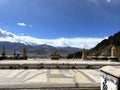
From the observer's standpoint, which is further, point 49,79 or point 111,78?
point 49,79

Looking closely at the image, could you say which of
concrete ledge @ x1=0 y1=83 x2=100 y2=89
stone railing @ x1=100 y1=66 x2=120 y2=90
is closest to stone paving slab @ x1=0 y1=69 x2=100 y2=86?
concrete ledge @ x1=0 y1=83 x2=100 y2=89

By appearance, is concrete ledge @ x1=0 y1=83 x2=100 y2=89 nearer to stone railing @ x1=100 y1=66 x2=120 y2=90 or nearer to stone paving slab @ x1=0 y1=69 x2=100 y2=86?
stone paving slab @ x1=0 y1=69 x2=100 y2=86

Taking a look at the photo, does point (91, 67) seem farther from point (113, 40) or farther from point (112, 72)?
point (113, 40)

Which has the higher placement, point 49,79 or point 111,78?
point 111,78

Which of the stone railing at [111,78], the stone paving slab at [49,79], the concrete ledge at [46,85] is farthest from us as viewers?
the stone paving slab at [49,79]

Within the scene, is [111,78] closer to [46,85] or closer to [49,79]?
[46,85]

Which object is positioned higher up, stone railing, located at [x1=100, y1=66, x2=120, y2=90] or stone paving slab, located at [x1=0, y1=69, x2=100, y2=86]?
stone railing, located at [x1=100, y1=66, x2=120, y2=90]

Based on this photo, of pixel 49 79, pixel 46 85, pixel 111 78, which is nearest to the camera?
pixel 111 78

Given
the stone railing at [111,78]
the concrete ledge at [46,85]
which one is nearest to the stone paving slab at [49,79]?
the concrete ledge at [46,85]

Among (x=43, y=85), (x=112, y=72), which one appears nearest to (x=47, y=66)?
(x=43, y=85)

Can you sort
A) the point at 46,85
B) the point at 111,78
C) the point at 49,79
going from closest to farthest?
the point at 111,78, the point at 46,85, the point at 49,79

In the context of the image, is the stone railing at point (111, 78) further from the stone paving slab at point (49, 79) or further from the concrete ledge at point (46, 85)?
the stone paving slab at point (49, 79)

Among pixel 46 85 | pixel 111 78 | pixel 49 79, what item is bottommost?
pixel 46 85

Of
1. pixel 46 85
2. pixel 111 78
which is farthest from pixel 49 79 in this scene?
pixel 111 78
